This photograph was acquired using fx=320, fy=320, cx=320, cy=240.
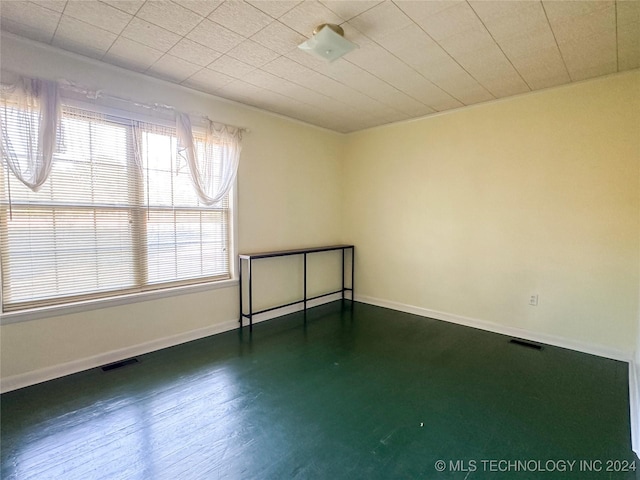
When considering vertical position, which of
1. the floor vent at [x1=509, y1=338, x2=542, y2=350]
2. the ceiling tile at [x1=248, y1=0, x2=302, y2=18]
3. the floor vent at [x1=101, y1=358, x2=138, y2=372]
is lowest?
the floor vent at [x1=101, y1=358, x2=138, y2=372]

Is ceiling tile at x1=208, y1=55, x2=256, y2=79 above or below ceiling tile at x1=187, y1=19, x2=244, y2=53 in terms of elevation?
above

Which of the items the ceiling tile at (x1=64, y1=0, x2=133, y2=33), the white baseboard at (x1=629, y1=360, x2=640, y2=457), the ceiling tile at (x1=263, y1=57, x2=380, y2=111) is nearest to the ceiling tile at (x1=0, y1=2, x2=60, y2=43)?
the ceiling tile at (x1=64, y1=0, x2=133, y2=33)

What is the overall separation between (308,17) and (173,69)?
143 centimetres

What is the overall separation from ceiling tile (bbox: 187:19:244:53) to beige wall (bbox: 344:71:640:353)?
2.64 m

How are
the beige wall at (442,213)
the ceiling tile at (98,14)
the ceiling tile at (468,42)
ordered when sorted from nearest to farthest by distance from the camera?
the ceiling tile at (98,14) < the ceiling tile at (468,42) < the beige wall at (442,213)

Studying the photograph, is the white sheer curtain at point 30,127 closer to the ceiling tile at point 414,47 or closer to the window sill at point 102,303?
the window sill at point 102,303

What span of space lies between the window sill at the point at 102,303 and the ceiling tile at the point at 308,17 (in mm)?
2553

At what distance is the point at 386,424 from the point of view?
6.64 feet

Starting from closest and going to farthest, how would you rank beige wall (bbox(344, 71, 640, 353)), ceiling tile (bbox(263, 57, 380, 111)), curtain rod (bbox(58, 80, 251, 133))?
curtain rod (bbox(58, 80, 251, 133)) < ceiling tile (bbox(263, 57, 380, 111)) < beige wall (bbox(344, 71, 640, 353))

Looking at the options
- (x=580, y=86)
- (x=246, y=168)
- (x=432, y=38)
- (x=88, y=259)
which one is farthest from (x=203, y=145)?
(x=580, y=86)

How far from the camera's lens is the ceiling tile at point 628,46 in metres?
2.15

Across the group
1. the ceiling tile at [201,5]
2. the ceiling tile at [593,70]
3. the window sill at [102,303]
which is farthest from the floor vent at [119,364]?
the ceiling tile at [593,70]

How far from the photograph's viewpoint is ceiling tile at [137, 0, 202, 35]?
6.34ft

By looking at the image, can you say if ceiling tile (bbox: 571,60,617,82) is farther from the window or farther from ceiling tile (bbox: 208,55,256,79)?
the window
